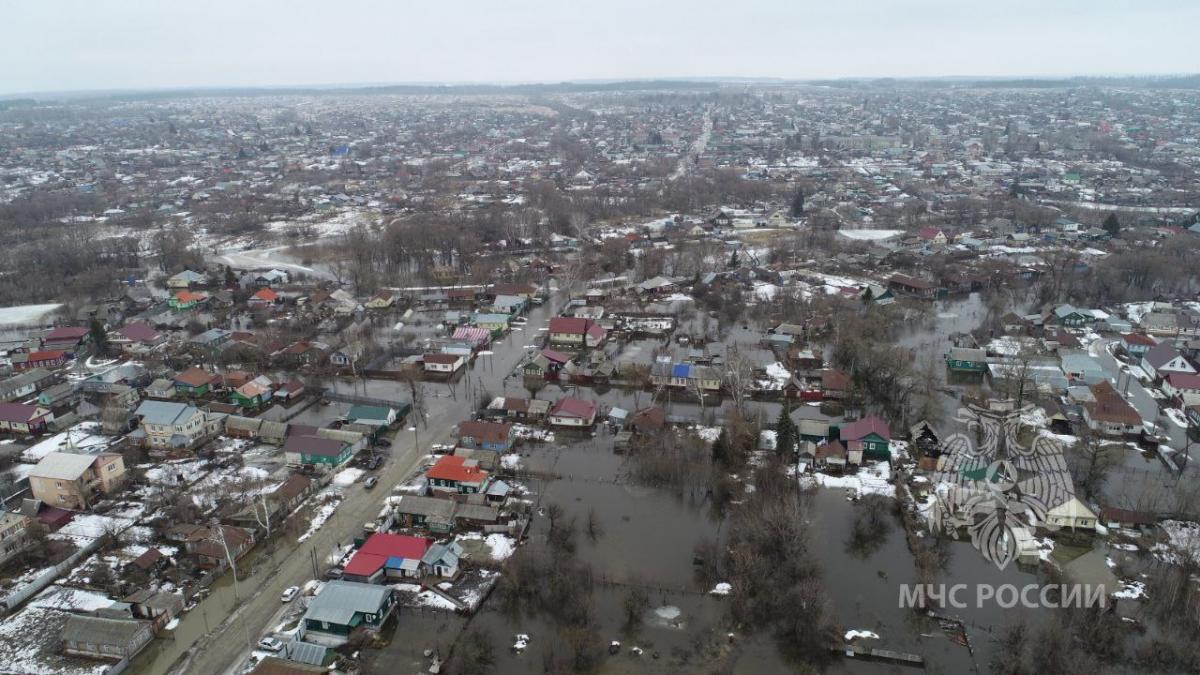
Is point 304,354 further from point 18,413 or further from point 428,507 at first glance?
point 428,507

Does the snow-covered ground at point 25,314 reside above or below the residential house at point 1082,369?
above

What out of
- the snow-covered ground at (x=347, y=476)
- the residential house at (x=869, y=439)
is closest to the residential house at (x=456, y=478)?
the snow-covered ground at (x=347, y=476)

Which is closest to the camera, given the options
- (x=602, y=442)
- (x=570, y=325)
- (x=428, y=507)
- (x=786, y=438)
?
(x=428, y=507)

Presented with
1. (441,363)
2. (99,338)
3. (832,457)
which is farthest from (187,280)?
(832,457)

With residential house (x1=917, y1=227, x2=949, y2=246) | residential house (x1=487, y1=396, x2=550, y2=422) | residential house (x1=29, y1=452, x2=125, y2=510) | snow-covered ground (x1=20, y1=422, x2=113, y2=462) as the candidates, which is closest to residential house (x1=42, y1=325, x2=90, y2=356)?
snow-covered ground (x1=20, y1=422, x2=113, y2=462)

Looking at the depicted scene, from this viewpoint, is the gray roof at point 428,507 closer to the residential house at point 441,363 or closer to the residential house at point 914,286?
the residential house at point 441,363

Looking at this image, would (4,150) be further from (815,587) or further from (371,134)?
(815,587)
